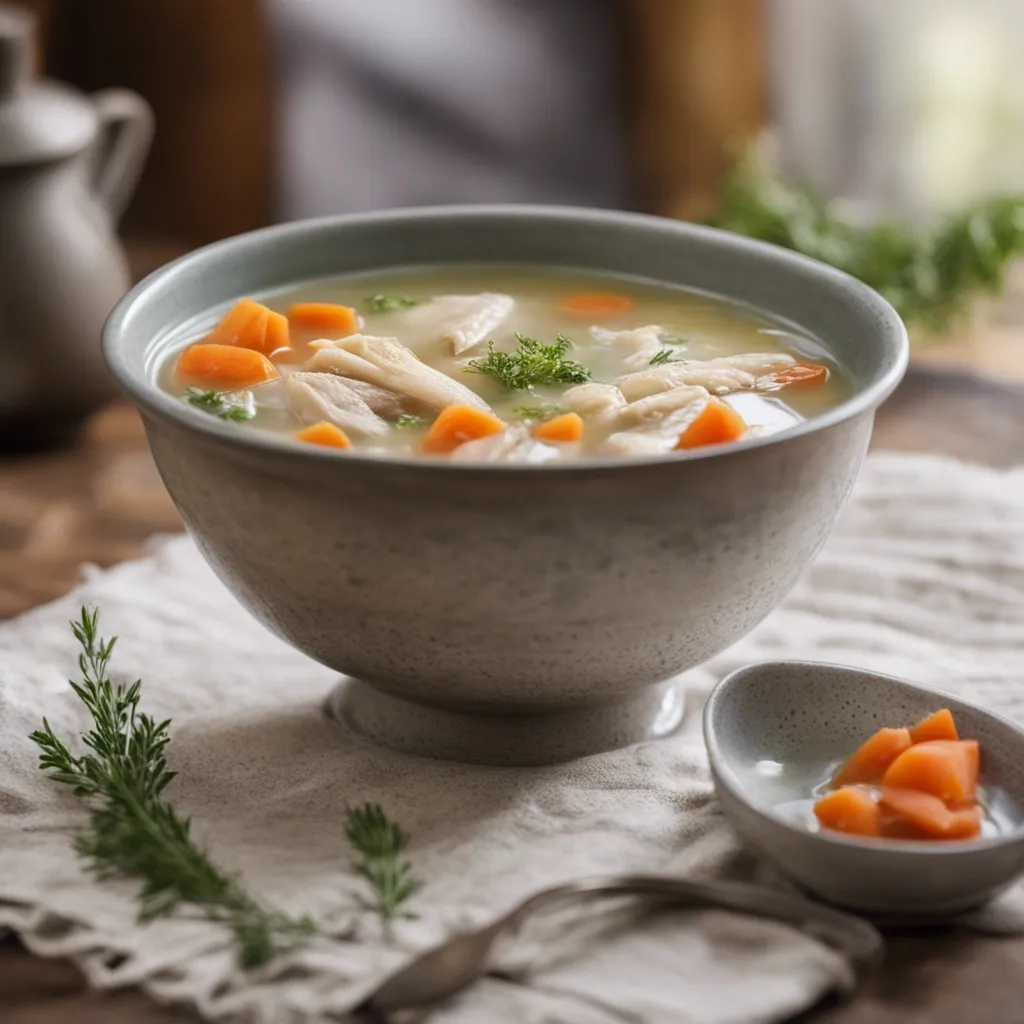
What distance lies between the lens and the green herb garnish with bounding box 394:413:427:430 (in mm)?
1874

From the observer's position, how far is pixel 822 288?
2086 millimetres

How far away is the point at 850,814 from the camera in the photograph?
1617 millimetres

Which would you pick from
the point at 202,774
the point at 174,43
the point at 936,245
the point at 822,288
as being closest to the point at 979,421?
the point at 936,245

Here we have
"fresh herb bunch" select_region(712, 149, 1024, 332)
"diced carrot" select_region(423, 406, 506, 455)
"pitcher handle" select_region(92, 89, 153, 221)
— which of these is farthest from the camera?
"fresh herb bunch" select_region(712, 149, 1024, 332)

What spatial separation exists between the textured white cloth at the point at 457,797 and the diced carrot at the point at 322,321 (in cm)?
41

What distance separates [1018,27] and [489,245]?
189 cm

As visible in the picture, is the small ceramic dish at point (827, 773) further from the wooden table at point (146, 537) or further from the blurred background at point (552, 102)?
the blurred background at point (552, 102)

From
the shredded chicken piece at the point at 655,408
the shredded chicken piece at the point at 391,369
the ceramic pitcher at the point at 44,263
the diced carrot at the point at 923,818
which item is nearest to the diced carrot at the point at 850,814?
the diced carrot at the point at 923,818

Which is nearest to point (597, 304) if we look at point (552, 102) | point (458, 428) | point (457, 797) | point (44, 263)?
point (458, 428)

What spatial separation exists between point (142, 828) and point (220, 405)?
50 cm

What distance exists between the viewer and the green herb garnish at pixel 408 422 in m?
1.87

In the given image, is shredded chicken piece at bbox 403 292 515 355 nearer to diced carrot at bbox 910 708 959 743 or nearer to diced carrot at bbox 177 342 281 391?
diced carrot at bbox 177 342 281 391

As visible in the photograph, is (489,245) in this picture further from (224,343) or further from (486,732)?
(486,732)

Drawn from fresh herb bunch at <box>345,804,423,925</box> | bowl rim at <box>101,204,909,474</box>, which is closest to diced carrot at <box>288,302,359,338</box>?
bowl rim at <box>101,204,909,474</box>
